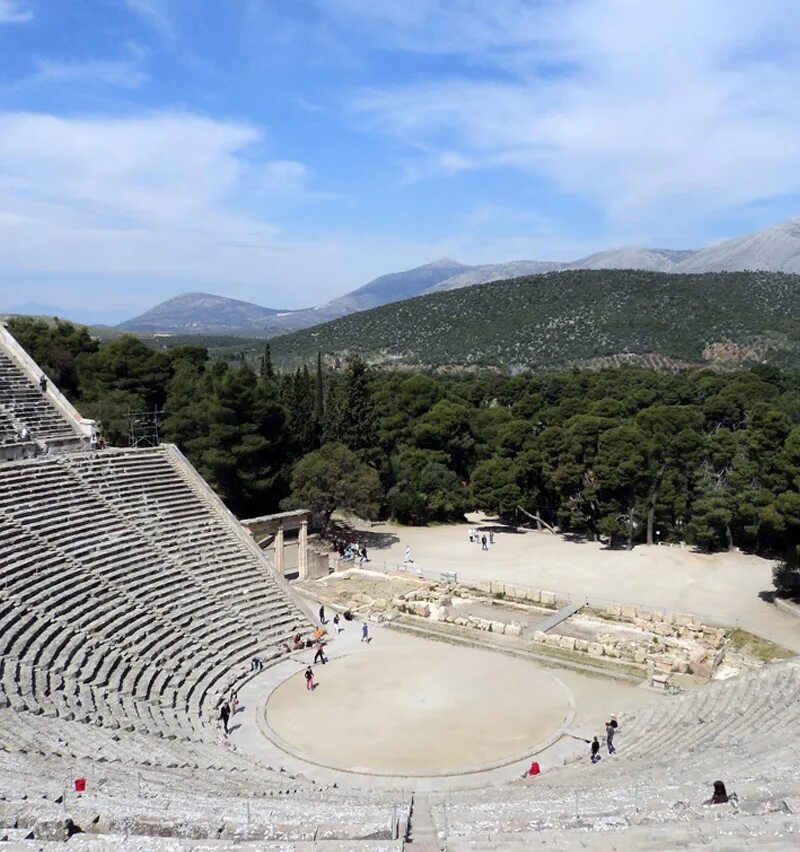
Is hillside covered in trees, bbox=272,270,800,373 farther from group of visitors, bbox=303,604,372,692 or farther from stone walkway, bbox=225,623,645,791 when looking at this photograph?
stone walkway, bbox=225,623,645,791

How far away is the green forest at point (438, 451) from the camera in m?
37.4

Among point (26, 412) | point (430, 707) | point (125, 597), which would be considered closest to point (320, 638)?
point (430, 707)

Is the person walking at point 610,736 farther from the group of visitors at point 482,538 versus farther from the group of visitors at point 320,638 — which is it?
the group of visitors at point 482,538

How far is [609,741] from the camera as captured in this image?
17812 mm

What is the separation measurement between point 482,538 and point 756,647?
18.1 meters

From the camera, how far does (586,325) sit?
414 feet

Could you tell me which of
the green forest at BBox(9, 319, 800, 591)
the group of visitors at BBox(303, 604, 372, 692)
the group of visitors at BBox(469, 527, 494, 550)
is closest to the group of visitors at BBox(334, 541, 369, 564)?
the green forest at BBox(9, 319, 800, 591)

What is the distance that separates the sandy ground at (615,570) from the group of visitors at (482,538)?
33 cm

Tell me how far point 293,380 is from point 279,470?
13060mm

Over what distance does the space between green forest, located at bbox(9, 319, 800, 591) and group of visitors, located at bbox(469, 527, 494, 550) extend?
1645 millimetres

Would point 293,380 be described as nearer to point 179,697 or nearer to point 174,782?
point 179,697

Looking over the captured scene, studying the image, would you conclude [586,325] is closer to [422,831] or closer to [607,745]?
[607,745]

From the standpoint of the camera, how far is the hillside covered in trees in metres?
114

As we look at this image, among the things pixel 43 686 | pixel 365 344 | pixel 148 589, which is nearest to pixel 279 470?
pixel 148 589
